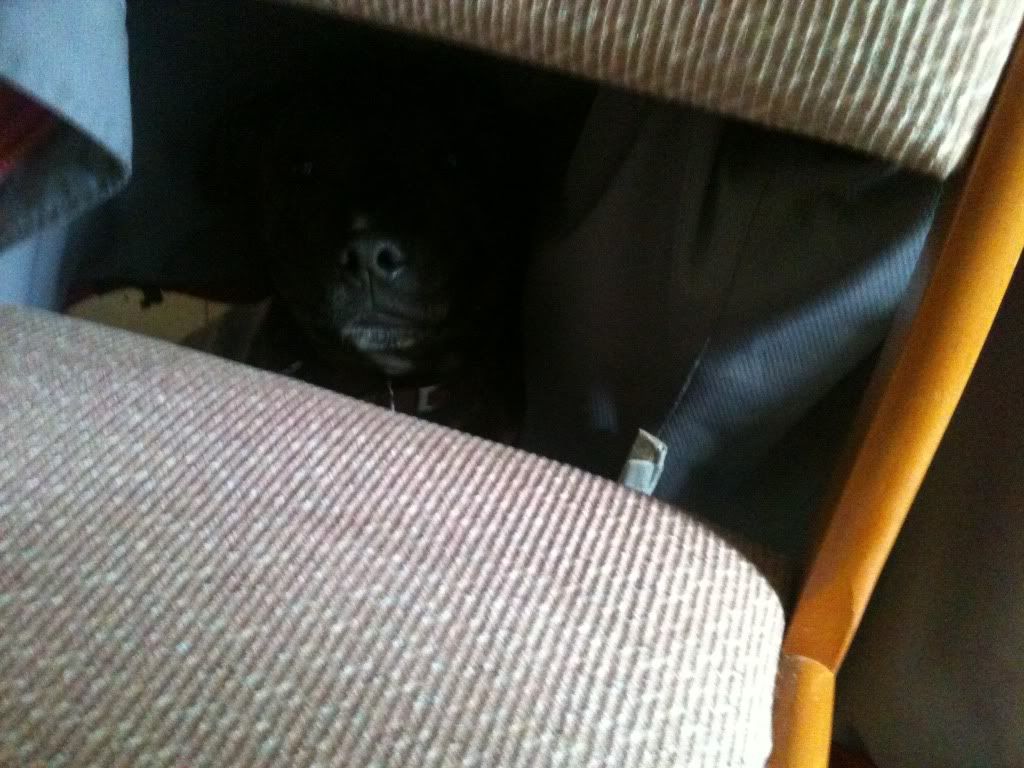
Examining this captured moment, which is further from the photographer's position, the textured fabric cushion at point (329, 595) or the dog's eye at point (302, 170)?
the dog's eye at point (302, 170)

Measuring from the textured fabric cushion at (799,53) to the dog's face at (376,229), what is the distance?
12.0 inches

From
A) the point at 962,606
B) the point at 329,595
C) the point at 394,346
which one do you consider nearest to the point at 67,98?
the point at 329,595

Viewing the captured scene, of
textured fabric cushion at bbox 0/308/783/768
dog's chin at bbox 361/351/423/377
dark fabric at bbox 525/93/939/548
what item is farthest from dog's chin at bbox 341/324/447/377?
textured fabric cushion at bbox 0/308/783/768

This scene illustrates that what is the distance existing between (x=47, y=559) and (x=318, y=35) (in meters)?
0.56

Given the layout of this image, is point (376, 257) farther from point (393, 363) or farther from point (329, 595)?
point (329, 595)

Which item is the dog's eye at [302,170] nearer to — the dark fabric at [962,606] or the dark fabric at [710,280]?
the dark fabric at [710,280]

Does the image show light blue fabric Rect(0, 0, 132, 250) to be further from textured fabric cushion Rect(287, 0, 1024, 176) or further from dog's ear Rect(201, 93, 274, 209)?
dog's ear Rect(201, 93, 274, 209)

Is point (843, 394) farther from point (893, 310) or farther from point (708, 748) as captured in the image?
point (708, 748)

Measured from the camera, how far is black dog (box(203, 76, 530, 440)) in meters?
0.70

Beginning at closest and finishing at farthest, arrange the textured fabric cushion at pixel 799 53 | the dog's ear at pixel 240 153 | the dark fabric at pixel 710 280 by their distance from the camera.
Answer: the textured fabric cushion at pixel 799 53 < the dark fabric at pixel 710 280 < the dog's ear at pixel 240 153

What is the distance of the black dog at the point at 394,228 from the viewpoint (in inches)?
27.5

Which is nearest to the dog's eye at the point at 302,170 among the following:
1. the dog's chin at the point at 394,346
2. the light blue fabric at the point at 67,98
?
the dog's chin at the point at 394,346

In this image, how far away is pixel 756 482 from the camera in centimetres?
70

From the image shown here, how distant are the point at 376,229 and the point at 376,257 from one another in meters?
0.02
